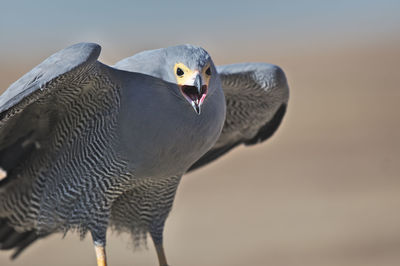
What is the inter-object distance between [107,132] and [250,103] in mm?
1686

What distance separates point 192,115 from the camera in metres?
5.75

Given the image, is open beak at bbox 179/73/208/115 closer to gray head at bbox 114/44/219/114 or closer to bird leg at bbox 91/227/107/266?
gray head at bbox 114/44/219/114

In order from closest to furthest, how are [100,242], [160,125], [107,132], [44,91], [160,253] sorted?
[44,91] < [160,125] < [107,132] < [100,242] < [160,253]

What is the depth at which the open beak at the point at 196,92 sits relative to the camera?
5336mm

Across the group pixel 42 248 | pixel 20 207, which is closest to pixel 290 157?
pixel 42 248

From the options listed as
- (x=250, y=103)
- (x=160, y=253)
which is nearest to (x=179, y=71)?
(x=250, y=103)

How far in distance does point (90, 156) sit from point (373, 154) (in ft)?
45.7

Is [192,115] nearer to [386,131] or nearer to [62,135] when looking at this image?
[62,135]

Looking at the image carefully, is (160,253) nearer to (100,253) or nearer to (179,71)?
(100,253)

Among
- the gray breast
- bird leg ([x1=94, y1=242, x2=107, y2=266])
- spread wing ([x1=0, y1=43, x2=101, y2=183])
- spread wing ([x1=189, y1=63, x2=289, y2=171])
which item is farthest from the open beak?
bird leg ([x1=94, y1=242, x2=107, y2=266])

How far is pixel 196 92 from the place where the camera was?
5535 mm

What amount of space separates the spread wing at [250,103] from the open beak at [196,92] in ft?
3.48

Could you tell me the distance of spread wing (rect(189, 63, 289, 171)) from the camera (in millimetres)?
6770

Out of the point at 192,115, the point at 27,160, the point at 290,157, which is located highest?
the point at 192,115
